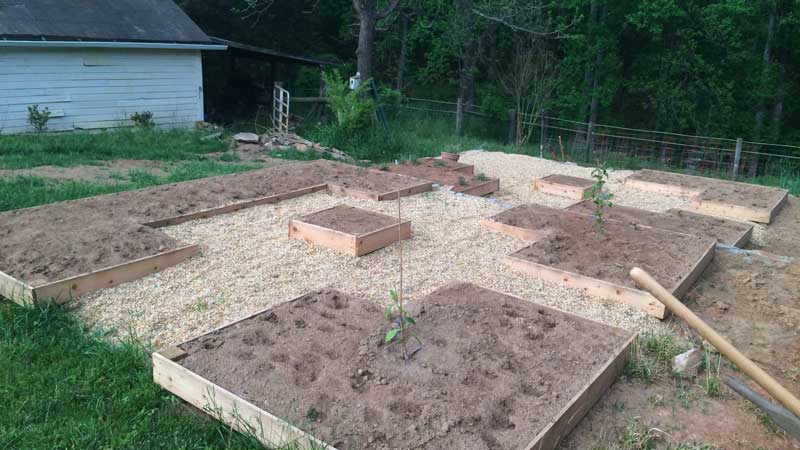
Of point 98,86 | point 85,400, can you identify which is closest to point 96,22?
point 98,86

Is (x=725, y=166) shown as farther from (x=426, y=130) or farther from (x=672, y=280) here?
(x=672, y=280)

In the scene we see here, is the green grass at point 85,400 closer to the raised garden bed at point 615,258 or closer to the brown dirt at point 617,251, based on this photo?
the raised garden bed at point 615,258

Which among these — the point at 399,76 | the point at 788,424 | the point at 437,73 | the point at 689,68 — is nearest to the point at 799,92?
the point at 689,68

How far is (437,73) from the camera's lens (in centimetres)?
2241

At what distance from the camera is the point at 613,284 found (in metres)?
4.85

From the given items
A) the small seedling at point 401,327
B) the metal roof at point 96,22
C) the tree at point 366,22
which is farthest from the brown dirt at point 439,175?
the metal roof at point 96,22

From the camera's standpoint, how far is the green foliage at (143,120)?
13266 millimetres

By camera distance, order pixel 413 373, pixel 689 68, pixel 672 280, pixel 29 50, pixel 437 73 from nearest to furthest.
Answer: pixel 413 373
pixel 672 280
pixel 29 50
pixel 689 68
pixel 437 73

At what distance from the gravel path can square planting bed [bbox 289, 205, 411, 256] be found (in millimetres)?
96

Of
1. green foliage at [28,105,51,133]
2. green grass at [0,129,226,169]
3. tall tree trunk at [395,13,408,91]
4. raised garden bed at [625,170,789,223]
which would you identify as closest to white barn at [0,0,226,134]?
green foliage at [28,105,51,133]

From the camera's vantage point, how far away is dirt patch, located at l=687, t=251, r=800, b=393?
13.6 feet

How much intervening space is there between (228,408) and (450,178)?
20.9 ft

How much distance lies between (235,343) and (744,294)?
13.5 ft

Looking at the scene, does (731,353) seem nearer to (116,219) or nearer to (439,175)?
(116,219)
